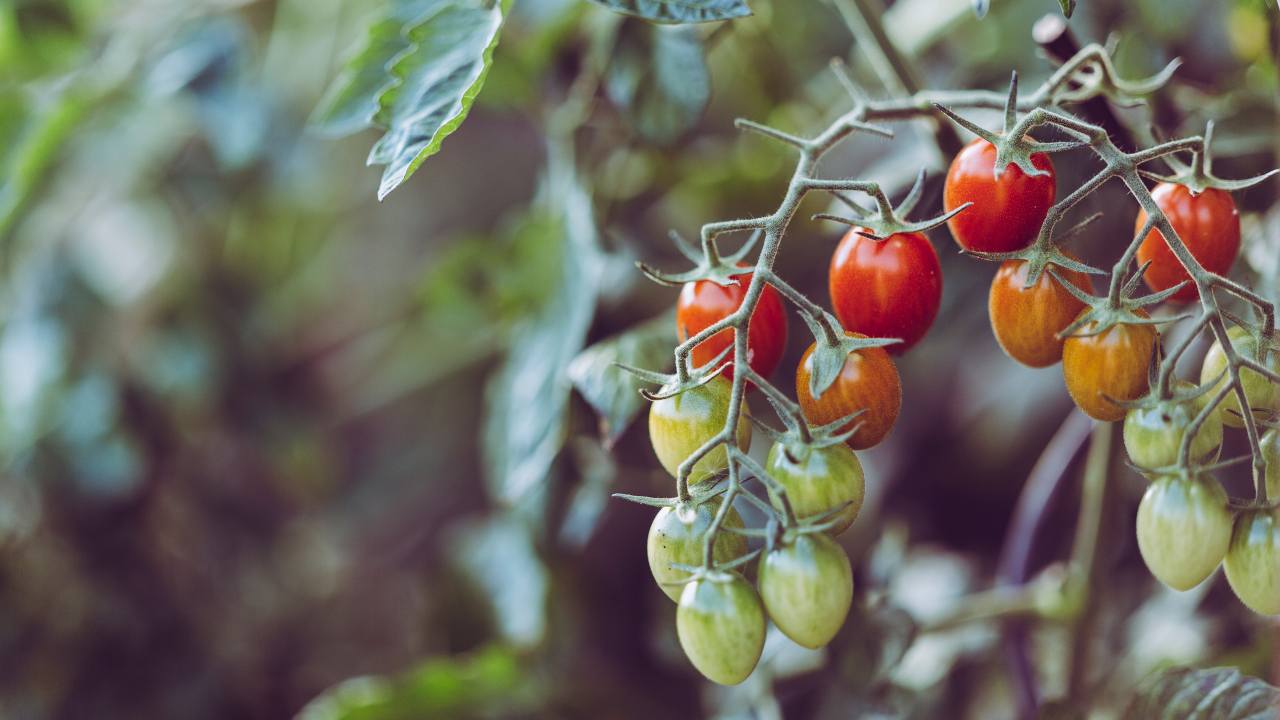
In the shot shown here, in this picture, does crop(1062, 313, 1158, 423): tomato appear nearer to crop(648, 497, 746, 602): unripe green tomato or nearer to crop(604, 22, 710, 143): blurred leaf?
crop(648, 497, 746, 602): unripe green tomato

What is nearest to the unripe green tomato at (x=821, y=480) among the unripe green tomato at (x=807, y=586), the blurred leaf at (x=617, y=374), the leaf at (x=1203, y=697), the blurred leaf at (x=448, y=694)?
the unripe green tomato at (x=807, y=586)

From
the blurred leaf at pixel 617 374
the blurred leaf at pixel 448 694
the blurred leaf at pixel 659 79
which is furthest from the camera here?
the blurred leaf at pixel 448 694

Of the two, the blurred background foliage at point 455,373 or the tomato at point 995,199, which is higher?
the tomato at point 995,199

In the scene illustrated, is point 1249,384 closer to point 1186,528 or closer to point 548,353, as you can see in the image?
point 1186,528

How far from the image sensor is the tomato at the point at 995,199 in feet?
1.31

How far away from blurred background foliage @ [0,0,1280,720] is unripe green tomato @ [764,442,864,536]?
129 mm

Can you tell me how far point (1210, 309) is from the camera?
355 mm

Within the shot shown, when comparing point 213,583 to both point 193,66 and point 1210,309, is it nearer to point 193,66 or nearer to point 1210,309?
point 193,66

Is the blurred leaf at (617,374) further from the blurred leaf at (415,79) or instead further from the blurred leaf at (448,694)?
the blurred leaf at (448,694)

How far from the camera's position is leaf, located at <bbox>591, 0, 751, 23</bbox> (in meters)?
0.43

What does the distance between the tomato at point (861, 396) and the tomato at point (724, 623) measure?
3.0 inches

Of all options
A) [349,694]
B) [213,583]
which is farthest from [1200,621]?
[213,583]

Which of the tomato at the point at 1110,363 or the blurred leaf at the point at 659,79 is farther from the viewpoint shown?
the blurred leaf at the point at 659,79

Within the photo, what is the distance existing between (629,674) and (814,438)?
0.60 meters
